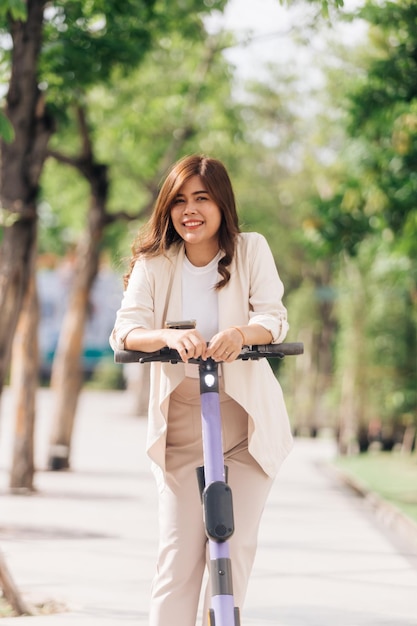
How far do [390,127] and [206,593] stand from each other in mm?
10499

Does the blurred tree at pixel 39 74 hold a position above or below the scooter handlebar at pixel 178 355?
above

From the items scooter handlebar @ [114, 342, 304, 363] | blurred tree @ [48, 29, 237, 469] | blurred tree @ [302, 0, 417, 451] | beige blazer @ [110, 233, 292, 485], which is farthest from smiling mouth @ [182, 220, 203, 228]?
blurred tree @ [48, 29, 237, 469]

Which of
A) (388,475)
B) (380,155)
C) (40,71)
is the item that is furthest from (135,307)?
(388,475)

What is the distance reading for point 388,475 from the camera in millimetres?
20266

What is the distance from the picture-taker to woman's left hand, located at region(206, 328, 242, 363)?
3.82 meters

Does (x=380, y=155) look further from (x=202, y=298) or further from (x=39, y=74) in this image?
(x=202, y=298)

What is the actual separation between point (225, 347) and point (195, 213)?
1.88 feet

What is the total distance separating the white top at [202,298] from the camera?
13.9 ft

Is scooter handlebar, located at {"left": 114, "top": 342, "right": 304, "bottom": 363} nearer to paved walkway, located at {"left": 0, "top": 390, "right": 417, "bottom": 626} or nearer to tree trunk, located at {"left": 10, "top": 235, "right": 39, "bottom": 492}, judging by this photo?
paved walkway, located at {"left": 0, "top": 390, "right": 417, "bottom": 626}

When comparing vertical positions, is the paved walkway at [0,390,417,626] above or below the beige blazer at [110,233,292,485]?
below

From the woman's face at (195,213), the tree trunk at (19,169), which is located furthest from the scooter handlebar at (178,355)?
the tree trunk at (19,169)

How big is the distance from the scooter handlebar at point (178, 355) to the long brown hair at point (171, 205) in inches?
12.8

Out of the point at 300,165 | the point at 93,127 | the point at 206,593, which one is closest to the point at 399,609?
the point at 206,593

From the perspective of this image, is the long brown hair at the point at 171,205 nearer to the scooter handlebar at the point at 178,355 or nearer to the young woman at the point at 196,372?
the young woman at the point at 196,372
